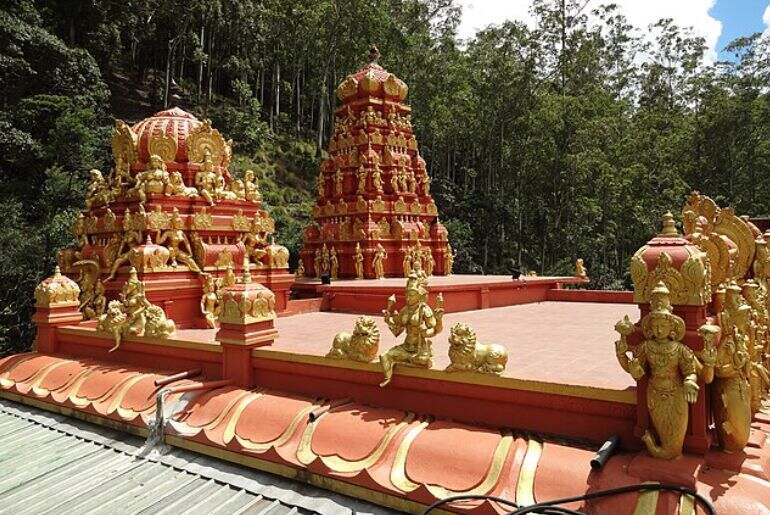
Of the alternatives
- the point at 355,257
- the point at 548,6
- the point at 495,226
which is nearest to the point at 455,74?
the point at 548,6

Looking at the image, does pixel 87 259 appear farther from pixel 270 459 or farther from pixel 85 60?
pixel 85 60

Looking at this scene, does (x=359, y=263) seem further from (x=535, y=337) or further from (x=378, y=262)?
(x=535, y=337)

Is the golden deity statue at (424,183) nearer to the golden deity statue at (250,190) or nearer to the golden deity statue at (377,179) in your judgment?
the golden deity statue at (377,179)

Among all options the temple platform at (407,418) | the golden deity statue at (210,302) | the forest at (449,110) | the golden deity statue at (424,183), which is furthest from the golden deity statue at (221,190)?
the forest at (449,110)

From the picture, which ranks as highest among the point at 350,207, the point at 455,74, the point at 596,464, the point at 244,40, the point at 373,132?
the point at 244,40

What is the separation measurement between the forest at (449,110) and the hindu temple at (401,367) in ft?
54.6

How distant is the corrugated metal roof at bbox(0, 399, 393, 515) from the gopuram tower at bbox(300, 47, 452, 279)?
980 cm

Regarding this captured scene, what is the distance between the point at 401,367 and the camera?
5.42 metres

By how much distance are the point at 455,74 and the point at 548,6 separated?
→ 9410 millimetres

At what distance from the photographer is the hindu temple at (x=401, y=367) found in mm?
3879

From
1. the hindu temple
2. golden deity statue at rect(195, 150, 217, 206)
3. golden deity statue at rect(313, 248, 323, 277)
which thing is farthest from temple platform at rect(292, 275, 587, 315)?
golden deity statue at rect(195, 150, 217, 206)

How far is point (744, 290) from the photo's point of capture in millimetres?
4996

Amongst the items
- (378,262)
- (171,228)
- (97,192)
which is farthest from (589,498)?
(378,262)

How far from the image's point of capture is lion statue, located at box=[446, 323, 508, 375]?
4.93m
